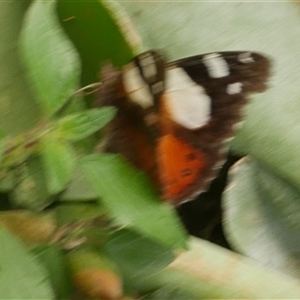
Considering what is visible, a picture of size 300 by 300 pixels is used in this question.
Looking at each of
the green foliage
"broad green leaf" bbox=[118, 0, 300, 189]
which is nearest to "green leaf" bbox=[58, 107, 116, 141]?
the green foliage

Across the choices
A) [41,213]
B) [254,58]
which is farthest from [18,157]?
[254,58]

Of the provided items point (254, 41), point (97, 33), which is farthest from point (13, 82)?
point (254, 41)

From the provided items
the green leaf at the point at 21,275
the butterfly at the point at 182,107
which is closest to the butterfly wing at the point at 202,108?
the butterfly at the point at 182,107

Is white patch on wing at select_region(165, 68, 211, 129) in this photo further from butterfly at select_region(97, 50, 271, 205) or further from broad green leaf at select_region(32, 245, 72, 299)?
broad green leaf at select_region(32, 245, 72, 299)

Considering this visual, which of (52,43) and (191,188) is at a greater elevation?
(52,43)

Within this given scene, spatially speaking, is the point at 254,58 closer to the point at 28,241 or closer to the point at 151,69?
the point at 151,69

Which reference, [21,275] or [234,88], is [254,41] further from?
[21,275]
